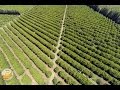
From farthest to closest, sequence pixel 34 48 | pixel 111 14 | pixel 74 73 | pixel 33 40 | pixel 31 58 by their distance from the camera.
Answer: pixel 111 14 < pixel 33 40 < pixel 34 48 < pixel 31 58 < pixel 74 73

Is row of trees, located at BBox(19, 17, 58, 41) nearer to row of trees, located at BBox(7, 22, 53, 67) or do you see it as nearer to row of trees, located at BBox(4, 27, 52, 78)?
row of trees, located at BBox(7, 22, 53, 67)

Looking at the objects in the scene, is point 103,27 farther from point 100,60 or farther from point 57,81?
point 57,81

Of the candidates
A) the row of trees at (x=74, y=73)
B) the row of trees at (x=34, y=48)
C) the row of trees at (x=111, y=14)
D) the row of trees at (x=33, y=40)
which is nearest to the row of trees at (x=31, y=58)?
the row of trees at (x=34, y=48)

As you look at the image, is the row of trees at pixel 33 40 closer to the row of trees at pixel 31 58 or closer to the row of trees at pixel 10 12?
the row of trees at pixel 31 58

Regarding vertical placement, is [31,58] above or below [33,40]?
above

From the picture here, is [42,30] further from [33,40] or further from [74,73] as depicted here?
[74,73]

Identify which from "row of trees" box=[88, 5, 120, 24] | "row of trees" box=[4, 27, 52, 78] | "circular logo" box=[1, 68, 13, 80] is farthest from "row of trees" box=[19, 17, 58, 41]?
"row of trees" box=[88, 5, 120, 24]

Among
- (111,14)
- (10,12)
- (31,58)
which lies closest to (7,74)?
(31,58)
